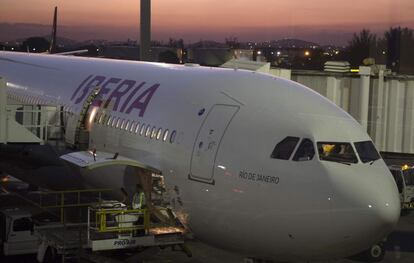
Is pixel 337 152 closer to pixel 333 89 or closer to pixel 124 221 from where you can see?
pixel 124 221

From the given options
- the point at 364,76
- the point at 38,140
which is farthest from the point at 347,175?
the point at 364,76

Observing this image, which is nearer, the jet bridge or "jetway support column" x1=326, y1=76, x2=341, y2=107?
the jet bridge

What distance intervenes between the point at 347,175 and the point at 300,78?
69.1 ft

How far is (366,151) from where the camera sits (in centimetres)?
1077

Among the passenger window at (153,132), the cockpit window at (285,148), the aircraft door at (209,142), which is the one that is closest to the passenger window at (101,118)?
the passenger window at (153,132)

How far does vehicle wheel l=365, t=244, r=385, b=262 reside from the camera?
55.7ft

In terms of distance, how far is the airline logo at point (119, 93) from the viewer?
47.2 feet

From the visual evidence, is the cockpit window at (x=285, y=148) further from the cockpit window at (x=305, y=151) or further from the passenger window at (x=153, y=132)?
the passenger window at (x=153, y=132)

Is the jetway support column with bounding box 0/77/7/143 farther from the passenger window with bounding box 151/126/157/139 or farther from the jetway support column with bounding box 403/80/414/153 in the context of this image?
the jetway support column with bounding box 403/80/414/153

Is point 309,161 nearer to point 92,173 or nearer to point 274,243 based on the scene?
point 274,243

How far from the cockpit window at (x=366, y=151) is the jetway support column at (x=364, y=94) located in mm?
18171

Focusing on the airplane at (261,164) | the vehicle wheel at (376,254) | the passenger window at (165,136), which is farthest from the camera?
the vehicle wheel at (376,254)

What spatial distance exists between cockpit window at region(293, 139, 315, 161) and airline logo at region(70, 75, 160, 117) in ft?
15.5

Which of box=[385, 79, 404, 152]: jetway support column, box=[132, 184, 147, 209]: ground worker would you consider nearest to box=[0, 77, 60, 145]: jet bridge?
box=[132, 184, 147, 209]: ground worker
